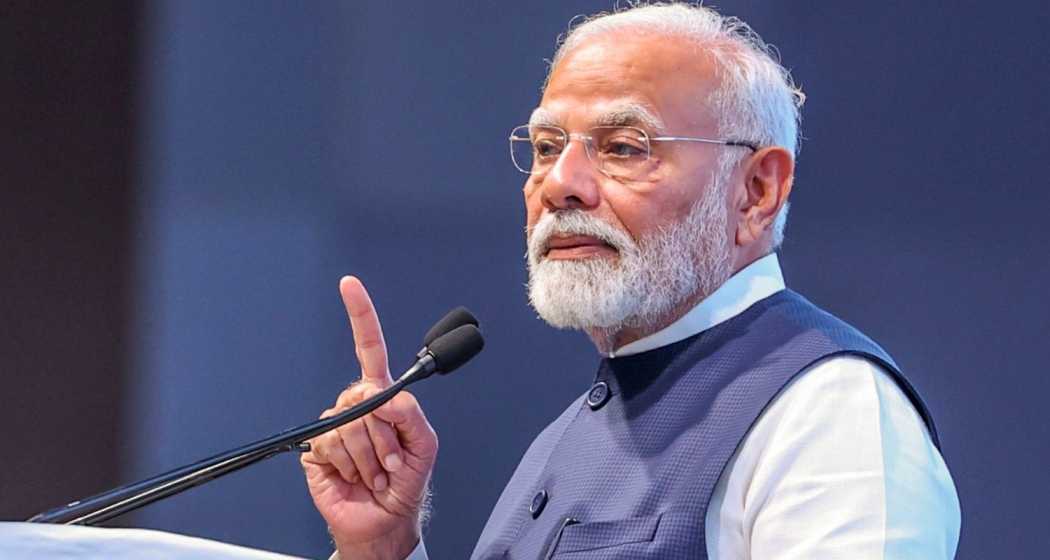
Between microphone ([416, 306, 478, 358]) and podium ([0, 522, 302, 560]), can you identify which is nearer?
podium ([0, 522, 302, 560])

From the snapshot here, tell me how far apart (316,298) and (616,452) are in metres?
1.19

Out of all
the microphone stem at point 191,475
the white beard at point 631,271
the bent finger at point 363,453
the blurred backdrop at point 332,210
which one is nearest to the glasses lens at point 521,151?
the blurred backdrop at point 332,210

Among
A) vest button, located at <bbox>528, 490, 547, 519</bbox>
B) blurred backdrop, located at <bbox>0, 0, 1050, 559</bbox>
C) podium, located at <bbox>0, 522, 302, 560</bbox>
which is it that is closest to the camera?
podium, located at <bbox>0, 522, 302, 560</bbox>

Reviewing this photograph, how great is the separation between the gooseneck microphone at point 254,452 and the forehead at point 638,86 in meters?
0.35

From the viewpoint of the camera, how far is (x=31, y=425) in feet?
8.32

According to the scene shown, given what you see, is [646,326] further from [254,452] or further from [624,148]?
[254,452]

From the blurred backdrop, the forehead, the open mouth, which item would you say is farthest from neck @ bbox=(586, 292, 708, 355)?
the blurred backdrop

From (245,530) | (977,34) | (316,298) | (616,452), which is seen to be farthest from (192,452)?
(977,34)

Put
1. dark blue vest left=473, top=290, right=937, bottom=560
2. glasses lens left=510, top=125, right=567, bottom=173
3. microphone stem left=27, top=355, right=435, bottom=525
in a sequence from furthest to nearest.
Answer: glasses lens left=510, top=125, right=567, bottom=173 → dark blue vest left=473, top=290, right=937, bottom=560 → microphone stem left=27, top=355, right=435, bottom=525

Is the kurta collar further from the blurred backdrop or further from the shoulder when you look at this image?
the blurred backdrop

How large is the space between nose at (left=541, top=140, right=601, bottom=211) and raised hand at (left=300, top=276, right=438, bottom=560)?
0.89 feet

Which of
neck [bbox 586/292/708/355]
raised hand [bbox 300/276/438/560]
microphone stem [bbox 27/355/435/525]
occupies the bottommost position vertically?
raised hand [bbox 300/276/438/560]

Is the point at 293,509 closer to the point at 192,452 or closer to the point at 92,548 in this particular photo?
the point at 192,452

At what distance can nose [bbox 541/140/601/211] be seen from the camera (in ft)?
5.52
